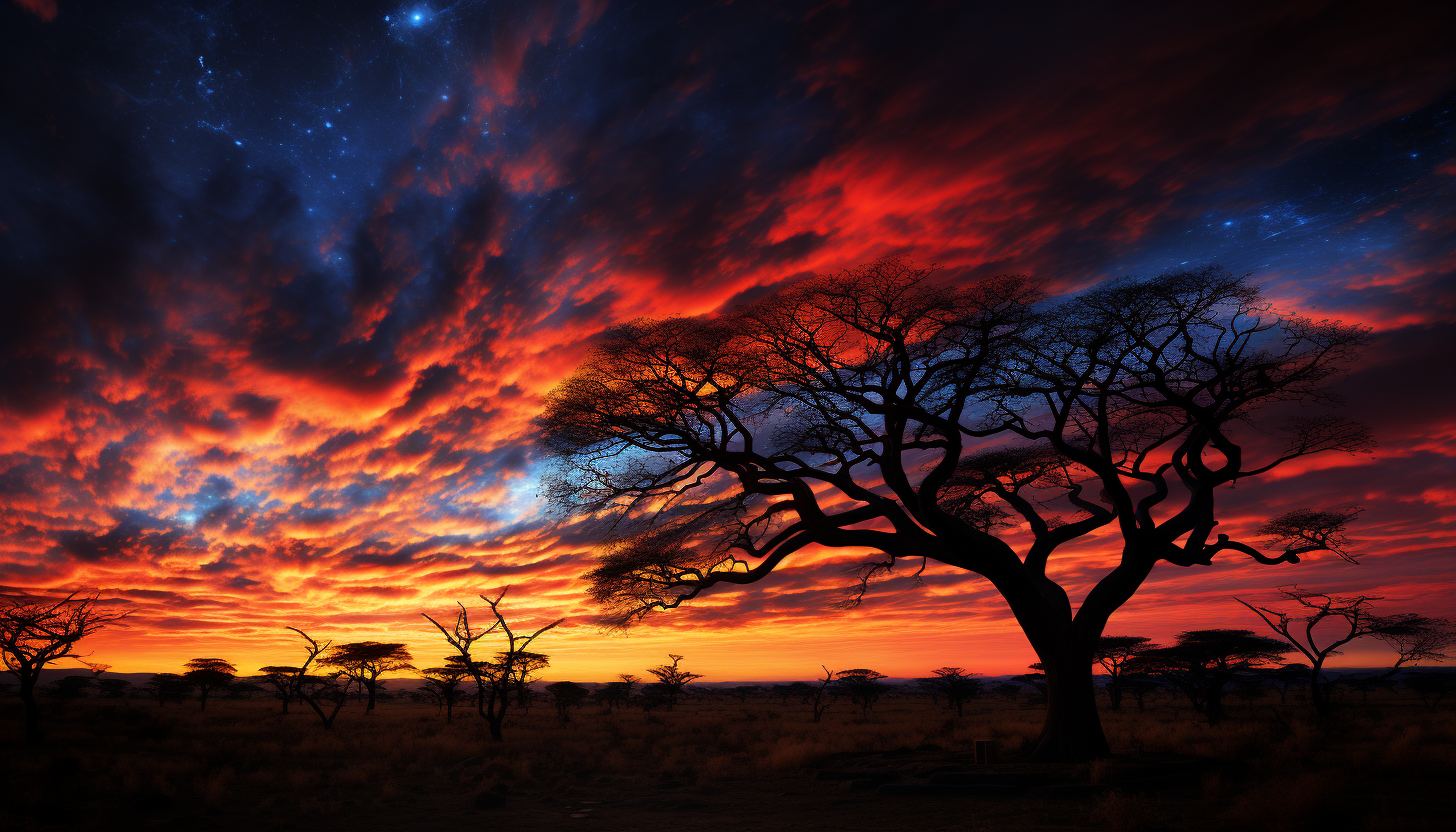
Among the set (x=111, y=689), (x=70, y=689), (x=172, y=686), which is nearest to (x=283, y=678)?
(x=172, y=686)

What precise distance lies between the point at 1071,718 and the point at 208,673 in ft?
222

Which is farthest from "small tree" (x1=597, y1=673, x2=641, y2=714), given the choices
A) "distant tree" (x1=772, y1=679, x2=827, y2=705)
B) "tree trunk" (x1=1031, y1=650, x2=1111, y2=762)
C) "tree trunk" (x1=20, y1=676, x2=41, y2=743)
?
"tree trunk" (x1=1031, y1=650, x2=1111, y2=762)

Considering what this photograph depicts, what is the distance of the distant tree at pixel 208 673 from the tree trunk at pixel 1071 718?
6446 cm

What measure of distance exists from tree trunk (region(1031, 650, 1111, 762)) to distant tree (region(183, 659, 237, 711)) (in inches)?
2538

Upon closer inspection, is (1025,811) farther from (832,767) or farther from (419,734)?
(419,734)

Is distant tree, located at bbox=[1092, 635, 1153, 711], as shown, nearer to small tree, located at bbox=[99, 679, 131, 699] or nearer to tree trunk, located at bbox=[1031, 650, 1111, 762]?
tree trunk, located at bbox=[1031, 650, 1111, 762]

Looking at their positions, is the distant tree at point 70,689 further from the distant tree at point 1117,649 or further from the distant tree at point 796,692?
the distant tree at point 1117,649

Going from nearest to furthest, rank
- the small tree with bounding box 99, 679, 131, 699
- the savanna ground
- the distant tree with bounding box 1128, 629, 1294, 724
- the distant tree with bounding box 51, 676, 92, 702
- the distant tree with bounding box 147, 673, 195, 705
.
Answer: the savanna ground
the distant tree with bounding box 1128, 629, 1294, 724
the distant tree with bounding box 147, 673, 195, 705
the distant tree with bounding box 51, 676, 92, 702
the small tree with bounding box 99, 679, 131, 699

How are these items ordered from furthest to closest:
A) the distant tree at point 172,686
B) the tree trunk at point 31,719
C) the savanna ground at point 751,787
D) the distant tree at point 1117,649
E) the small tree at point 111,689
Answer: the small tree at point 111,689 < the distant tree at point 172,686 < the distant tree at point 1117,649 < the tree trunk at point 31,719 < the savanna ground at point 751,787

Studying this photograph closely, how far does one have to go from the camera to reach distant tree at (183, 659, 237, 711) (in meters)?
54.8

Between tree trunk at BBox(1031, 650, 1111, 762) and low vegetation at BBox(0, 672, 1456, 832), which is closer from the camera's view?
low vegetation at BBox(0, 672, 1456, 832)

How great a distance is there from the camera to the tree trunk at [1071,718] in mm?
14758

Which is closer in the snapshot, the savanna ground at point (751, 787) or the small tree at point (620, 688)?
the savanna ground at point (751, 787)

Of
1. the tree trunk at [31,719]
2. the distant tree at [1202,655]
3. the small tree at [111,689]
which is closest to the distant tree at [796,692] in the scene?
the distant tree at [1202,655]
